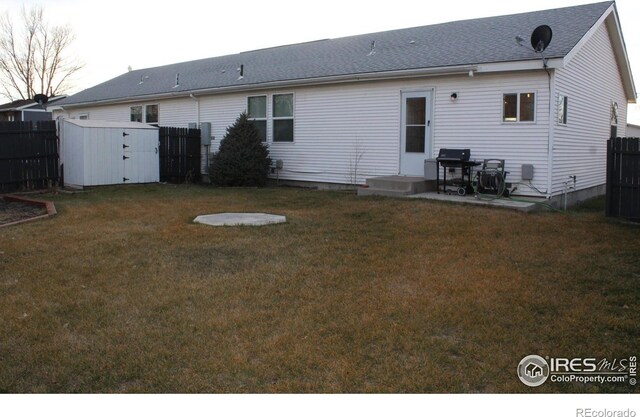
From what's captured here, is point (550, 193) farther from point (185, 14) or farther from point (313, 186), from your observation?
point (185, 14)

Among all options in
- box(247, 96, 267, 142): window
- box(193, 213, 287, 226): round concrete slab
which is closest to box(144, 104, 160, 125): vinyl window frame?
box(247, 96, 267, 142): window

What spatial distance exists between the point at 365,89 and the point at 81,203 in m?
6.52

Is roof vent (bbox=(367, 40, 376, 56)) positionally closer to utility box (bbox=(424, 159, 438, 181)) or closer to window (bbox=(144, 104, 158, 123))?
utility box (bbox=(424, 159, 438, 181))

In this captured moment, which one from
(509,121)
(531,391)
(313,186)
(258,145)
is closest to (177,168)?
(258,145)

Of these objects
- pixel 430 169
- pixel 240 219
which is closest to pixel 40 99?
pixel 430 169

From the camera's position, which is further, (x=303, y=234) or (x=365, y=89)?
(x=365, y=89)

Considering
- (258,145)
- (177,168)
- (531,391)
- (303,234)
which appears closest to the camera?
(531,391)

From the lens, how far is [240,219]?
27.1 ft

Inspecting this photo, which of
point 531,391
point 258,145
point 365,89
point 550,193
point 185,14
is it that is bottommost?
point 531,391

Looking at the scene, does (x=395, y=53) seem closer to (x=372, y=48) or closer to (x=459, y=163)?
(x=372, y=48)

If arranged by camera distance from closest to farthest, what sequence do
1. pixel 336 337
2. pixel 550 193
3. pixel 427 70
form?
pixel 336 337
pixel 550 193
pixel 427 70

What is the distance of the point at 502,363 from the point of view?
3.38 m

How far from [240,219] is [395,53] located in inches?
275

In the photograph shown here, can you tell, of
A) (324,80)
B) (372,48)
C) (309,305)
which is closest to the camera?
(309,305)
